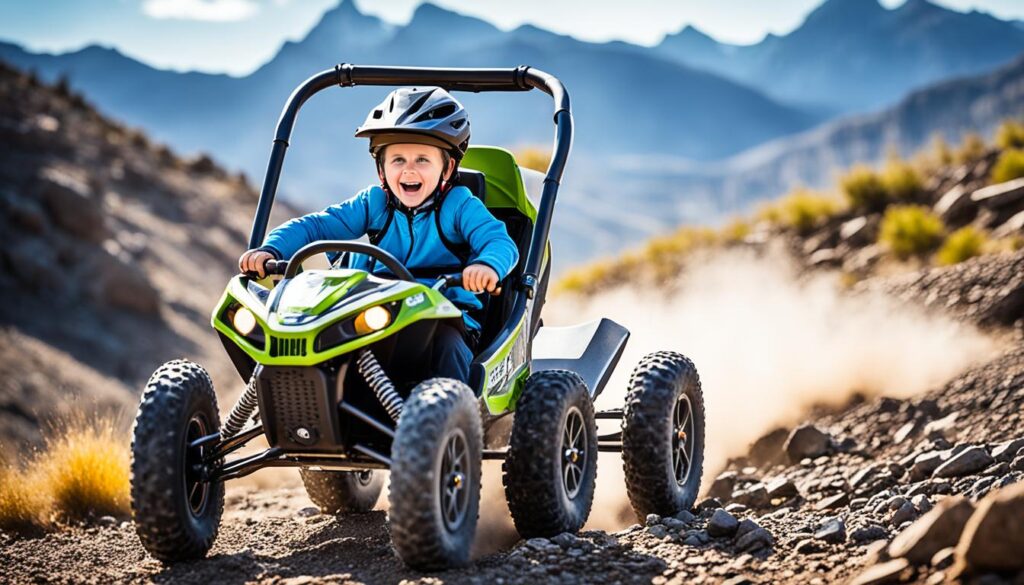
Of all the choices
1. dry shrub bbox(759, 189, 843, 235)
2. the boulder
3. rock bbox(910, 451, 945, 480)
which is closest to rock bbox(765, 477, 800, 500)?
rock bbox(910, 451, 945, 480)

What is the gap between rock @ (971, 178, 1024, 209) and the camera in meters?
14.6

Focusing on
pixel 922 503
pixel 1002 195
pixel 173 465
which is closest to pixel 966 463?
pixel 922 503

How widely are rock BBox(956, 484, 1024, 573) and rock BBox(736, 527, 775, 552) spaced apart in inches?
56.8

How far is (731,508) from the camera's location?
7.21 m

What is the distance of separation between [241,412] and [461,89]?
9.24 ft

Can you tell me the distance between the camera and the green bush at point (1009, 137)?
55.6 feet

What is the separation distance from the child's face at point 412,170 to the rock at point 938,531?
10.2 ft

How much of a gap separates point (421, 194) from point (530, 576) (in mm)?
2211

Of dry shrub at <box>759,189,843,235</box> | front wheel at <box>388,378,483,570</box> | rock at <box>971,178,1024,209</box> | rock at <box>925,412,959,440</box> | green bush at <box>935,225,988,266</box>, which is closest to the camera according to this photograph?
front wheel at <box>388,378,483,570</box>

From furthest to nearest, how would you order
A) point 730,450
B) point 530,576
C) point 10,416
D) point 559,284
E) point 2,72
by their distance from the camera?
point 2,72, point 559,284, point 10,416, point 730,450, point 530,576

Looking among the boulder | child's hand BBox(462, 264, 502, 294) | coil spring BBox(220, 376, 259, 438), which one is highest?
the boulder

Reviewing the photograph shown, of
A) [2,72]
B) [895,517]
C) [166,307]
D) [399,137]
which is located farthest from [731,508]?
[2,72]

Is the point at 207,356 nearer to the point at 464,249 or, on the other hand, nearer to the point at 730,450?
the point at 730,450

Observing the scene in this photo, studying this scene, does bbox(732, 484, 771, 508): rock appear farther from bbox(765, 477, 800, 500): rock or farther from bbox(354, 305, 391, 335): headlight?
bbox(354, 305, 391, 335): headlight
